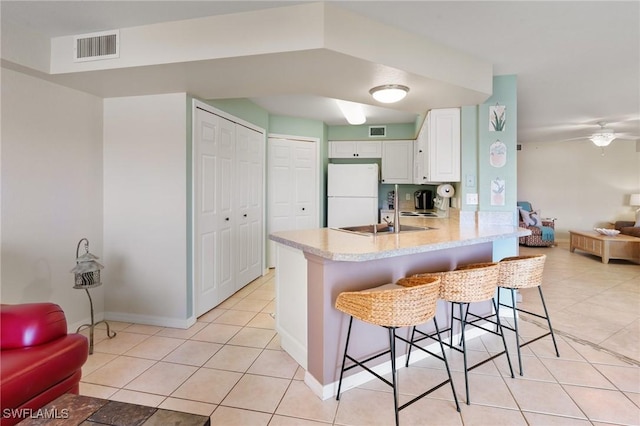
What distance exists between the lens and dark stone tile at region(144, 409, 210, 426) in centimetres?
99

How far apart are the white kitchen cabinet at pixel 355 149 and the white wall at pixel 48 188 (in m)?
3.30

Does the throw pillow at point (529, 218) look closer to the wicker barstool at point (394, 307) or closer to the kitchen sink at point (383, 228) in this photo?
the kitchen sink at point (383, 228)

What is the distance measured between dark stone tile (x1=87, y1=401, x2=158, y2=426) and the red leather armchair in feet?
1.14

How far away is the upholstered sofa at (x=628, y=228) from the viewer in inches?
229

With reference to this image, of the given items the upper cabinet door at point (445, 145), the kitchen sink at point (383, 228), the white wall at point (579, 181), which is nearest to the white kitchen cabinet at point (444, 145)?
the upper cabinet door at point (445, 145)

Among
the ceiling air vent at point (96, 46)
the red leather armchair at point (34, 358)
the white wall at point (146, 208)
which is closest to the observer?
the red leather armchair at point (34, 358)

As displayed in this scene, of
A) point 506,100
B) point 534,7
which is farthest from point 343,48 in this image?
point 506,100

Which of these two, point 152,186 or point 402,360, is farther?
point 152,186

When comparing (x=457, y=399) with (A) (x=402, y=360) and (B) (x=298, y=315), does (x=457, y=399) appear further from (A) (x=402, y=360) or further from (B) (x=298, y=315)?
(B) (x=298, y=315)

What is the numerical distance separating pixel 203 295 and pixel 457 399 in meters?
2.31

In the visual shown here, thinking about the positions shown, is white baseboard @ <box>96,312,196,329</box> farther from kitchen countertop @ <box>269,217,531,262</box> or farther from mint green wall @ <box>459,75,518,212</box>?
mint green wall @ <box>459,75,518,212</box>

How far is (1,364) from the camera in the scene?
1.21m

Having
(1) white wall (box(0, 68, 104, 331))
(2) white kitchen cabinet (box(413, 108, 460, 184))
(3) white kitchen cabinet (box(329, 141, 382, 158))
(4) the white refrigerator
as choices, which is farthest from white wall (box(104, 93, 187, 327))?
(3) white kitchen cabinet (box(329, 141, 382, 158))

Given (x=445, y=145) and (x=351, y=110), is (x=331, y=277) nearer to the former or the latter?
(x=445, y=145)
